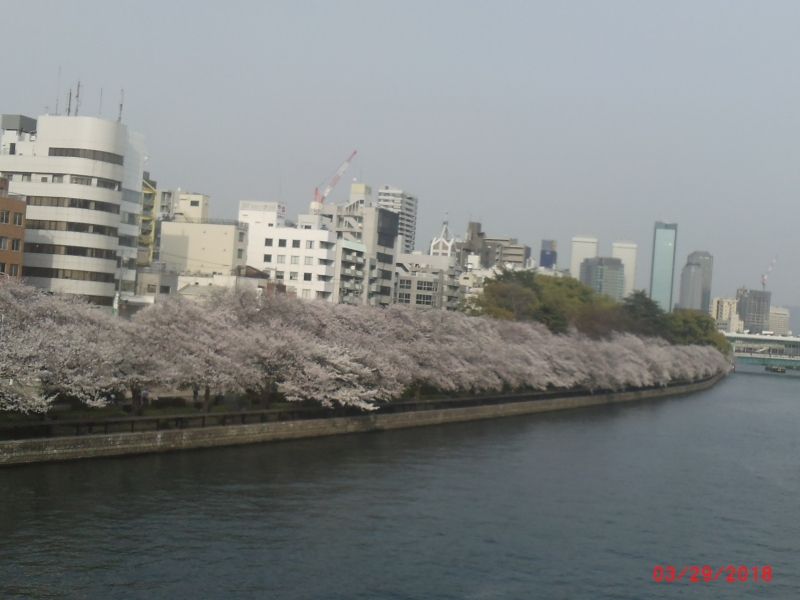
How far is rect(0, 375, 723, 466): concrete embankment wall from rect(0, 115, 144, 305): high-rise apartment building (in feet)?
55.9

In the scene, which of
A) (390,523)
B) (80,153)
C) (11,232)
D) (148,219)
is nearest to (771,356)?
(148,219)

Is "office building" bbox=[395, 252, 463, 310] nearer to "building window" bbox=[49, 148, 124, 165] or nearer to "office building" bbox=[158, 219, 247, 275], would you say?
"office building" bbox=[158, 219, 247, 275]

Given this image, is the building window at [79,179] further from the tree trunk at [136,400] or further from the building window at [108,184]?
the tree trunk at [136,400]

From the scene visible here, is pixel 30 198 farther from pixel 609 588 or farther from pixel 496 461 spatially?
pixel 609 588

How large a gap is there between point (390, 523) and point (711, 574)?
7801mm

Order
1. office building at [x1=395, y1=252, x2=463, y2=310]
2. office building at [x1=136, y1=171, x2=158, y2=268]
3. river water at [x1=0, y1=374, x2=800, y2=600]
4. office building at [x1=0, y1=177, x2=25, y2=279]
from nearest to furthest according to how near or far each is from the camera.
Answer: river water at [x1=0, y1=374, x2=800, y2=600] < office building at [x1=0, y1=177, x2=25, y2=279] < office building at [x1=136, y1=171, x2=158, y2=268] < office building at [x1=395, y1=252, x2=463, y2=310]

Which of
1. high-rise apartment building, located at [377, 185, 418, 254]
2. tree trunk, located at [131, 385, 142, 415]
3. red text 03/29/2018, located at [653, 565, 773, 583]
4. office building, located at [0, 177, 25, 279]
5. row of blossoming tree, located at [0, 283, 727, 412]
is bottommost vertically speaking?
red text 03/29/2018, located at [653, 565, 773, 583]

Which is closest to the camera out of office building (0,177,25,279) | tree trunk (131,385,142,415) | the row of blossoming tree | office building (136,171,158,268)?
the row of blossoming tree

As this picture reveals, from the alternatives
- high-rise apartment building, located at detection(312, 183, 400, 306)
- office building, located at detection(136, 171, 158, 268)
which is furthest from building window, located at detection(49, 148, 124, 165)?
high-rise apartment building, located at detection(312, 183, 400, 306)

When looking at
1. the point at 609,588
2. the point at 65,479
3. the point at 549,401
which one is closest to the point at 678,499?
the point at 609,588

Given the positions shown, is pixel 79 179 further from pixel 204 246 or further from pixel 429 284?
pixel 429 284

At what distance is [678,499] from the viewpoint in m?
30.8

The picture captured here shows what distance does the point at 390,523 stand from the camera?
24609 mm

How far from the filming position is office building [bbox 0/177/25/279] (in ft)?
143
